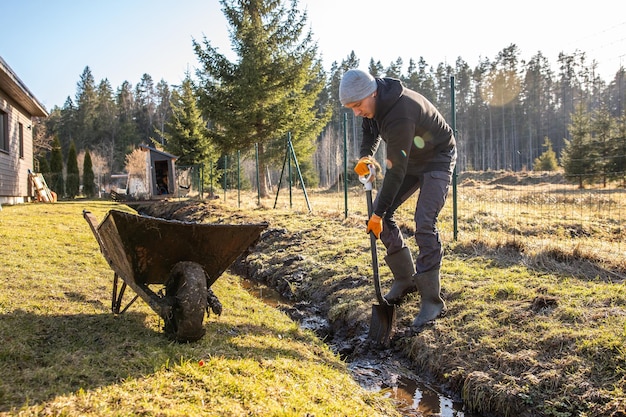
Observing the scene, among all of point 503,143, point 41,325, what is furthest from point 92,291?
point 503,143

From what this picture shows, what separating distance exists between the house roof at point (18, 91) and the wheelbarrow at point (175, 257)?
33.0ft

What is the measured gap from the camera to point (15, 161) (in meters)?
14.1

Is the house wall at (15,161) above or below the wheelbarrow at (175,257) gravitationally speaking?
above

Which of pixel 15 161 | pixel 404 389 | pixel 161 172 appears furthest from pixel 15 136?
pixel 404 389

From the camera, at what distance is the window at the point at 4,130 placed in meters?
13.2

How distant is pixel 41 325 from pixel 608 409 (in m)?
3.42

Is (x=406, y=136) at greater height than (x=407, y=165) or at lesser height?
greater

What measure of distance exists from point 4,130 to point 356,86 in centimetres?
Result: 1421

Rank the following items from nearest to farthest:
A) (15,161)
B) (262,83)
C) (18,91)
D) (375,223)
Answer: (375,223) → (18,91) → (15,161) → (262,83)

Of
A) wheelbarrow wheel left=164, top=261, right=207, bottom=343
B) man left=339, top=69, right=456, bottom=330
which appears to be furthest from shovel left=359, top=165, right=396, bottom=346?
wheelbarrow wheel left=164, top=261, right=207, bottom=343

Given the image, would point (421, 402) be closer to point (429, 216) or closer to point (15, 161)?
point (429, 216)

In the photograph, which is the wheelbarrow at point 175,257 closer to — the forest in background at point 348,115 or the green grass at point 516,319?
the green grass at point 516,319

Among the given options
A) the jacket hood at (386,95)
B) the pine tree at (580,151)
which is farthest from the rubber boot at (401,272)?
the pine tree at (580,151)

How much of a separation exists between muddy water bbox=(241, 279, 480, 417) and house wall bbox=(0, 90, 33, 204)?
515 inches
